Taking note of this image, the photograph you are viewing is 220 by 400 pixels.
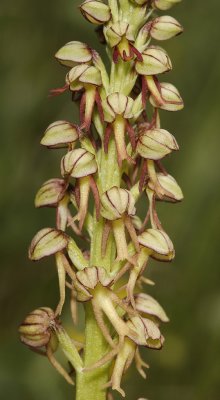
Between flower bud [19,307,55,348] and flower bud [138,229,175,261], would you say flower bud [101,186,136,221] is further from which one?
flower bud [19,307,55,348]

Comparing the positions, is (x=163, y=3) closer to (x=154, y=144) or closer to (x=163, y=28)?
(x=163, y=28)

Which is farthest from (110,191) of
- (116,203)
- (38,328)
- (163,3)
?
(163,3)

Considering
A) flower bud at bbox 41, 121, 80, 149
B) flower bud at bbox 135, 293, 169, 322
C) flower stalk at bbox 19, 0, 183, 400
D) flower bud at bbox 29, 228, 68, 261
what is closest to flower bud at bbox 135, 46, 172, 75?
flower stalk at bbox 19, 0, 183, 400

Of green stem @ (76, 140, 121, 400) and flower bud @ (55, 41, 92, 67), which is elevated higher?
flower bud @ (55, 41, 92, 67)

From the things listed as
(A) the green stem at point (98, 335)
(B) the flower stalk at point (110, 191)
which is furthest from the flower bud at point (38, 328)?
(A) the green stem at point (98, 335)

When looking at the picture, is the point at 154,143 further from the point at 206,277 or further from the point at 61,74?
the point at 61,74

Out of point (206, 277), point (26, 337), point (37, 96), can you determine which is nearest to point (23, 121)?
point (37, 96)
